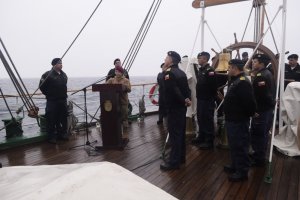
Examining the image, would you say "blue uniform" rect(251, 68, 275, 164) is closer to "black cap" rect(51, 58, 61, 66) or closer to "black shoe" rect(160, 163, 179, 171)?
"black shoe" rect(160, 163, 179, 171)

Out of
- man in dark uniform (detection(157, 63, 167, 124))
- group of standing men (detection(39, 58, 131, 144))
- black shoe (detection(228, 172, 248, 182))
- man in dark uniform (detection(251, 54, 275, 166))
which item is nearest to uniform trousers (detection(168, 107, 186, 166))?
man in dark uniform (detection(157, 63, 167, 124))

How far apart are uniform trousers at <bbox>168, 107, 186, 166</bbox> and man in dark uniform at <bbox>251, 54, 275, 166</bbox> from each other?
100 cm

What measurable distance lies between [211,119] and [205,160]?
923mm

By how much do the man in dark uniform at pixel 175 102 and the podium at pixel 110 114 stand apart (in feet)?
3.96

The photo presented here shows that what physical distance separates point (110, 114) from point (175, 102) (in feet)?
4.83

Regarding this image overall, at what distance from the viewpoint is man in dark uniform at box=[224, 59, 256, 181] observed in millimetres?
3290

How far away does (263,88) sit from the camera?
3.77m

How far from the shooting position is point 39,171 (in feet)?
4.56

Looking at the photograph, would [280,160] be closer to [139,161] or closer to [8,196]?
[139,161]

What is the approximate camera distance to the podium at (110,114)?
187 inches

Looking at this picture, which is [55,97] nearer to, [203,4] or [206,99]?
[206,99]

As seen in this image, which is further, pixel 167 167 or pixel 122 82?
pixel 122 82

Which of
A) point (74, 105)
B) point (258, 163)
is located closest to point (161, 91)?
point (258, 163)

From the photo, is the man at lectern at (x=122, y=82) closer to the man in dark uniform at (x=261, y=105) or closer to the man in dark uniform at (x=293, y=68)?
the man in dark uniform at (x=261, y=105)
